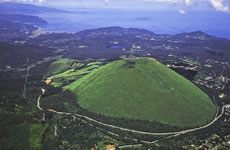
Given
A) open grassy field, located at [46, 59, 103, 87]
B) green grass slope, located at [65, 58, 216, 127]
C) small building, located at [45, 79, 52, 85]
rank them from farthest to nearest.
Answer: open grassy field, located at [46, 59, 103, 87] < small building, located at [45, 79, 52, 85] < green grass slope, located at [65, 58, 216, 127]

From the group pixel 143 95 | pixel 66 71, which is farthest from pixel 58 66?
pixel 143 95

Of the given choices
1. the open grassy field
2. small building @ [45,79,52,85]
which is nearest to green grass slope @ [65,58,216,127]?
the open grassy field

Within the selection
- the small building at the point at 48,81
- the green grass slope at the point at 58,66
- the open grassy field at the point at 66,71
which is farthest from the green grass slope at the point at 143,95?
A: the green grass slope at the point at 58,66

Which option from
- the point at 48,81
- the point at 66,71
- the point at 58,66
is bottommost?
the point at 48,81

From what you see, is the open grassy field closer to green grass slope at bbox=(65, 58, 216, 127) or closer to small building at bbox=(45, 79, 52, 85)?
small building at bbox=(45, 79, 52, 85)

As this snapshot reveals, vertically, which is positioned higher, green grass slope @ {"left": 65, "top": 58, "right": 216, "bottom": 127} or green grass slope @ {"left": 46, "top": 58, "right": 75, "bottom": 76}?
green grass slope @ {"left": 65, "top": 58, "right": 216, "bottom": 127}

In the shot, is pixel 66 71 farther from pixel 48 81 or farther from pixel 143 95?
pixel 143 95

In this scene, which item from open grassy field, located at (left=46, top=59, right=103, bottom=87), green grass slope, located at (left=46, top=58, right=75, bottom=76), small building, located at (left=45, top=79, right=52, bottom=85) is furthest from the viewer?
green grass slope, located at (left=46, top=58, right=75, bottom=76)

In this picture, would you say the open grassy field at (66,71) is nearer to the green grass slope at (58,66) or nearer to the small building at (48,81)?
the green grass slope at (58,66)
